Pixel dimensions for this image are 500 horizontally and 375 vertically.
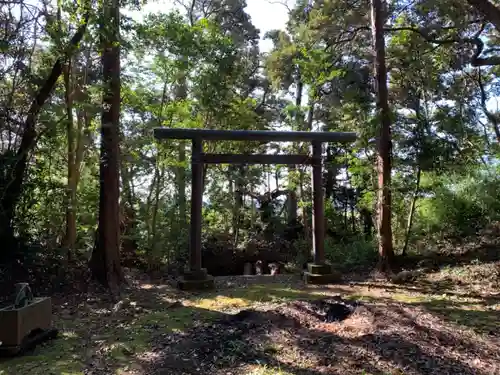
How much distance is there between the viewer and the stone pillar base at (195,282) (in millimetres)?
6723

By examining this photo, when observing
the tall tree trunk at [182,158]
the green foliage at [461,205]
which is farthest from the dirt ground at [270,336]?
the tall tree trunk at [182,158]

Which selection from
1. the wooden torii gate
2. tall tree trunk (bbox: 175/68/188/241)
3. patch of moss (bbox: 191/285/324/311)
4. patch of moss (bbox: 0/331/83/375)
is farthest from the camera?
tall tree trunk (bbox: 175/68/188/241)

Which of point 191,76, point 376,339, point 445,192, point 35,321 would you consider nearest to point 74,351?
point 35,321

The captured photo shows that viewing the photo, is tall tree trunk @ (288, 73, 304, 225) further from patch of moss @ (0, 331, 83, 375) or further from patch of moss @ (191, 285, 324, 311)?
patch of moss @ (0, 331, 83, 375)

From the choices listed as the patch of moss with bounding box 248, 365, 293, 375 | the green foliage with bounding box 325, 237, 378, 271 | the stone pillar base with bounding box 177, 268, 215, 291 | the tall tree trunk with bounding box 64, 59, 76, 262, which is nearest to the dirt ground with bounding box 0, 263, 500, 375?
the patch of moss with bounding box 248, 365, 293, 375

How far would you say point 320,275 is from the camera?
7188 millimetres

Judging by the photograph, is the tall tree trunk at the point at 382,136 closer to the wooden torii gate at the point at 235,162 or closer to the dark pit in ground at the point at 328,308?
the wooden torii gate at the point at 235,162

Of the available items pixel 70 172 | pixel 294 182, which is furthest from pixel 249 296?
pixel 294 182

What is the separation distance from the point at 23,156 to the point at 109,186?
4.50 ft

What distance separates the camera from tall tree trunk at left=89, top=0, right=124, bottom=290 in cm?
663

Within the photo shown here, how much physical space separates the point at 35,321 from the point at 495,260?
740cm

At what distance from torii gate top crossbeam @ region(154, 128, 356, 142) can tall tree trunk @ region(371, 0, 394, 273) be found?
0.63 m

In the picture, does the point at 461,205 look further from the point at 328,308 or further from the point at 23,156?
the point at 23,156

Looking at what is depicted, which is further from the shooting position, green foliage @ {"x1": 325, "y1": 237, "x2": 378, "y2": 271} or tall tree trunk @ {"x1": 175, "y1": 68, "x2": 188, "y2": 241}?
tall tree trunk @ {"x1": 175, "y1": 68, "x2": 188, "y2": 241}
